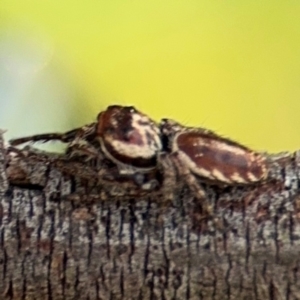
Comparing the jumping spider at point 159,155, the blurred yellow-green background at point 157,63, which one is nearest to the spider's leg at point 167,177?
the jumping spider at point 159,155

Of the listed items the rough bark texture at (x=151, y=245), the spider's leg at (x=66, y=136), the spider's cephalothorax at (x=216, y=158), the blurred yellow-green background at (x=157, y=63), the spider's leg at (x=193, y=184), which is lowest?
the rough bark texture at (x=151, y=245)

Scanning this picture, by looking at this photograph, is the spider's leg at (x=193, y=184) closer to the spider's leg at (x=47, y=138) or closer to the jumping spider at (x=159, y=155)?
the jumping spider at (x=159, y=155)

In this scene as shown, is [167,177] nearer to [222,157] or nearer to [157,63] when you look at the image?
[222,157]

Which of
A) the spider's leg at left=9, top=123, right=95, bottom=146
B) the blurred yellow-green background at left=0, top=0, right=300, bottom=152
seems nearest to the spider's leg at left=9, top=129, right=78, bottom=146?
the spider's leg at left=9, top=123, right=95, bottom=146

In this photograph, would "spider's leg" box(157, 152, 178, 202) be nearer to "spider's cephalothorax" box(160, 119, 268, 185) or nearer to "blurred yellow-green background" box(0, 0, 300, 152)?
"spider's cephalothorax" box(160, 119, 268, 185)

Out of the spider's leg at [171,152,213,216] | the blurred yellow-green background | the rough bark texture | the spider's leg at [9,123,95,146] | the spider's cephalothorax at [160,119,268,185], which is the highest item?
the blurred yellow-green background

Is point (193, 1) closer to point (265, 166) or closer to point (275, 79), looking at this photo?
point (275, 79)

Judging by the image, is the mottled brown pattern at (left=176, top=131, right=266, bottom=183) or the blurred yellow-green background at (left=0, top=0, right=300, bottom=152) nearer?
the mottled brown pattern at (left=176, top=131, right=266, bottom=183)

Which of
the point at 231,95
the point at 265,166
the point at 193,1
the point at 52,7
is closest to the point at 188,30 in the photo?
the point at 193,1
